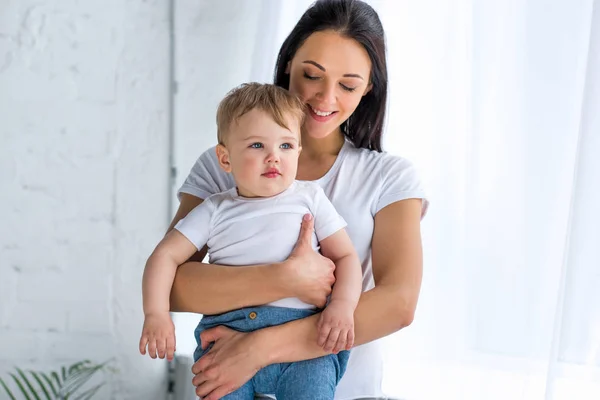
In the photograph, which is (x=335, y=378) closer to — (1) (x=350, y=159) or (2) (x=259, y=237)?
(2) (x=259, y=237)

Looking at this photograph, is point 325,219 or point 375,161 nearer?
point 325,219

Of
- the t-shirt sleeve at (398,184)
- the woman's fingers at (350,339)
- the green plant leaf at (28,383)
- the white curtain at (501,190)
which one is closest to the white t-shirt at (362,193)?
the t-shirt sleeve at (398,184)

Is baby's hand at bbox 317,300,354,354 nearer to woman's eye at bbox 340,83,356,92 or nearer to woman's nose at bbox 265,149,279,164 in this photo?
woman's nose at bbox 265,149,279,164

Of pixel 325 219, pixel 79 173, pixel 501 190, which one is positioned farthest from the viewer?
pixel 79 173

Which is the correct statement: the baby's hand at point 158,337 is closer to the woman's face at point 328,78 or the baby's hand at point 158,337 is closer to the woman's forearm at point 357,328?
the woman's forearm at point 357,328

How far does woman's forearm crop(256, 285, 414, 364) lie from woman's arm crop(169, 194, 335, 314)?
2.4 inches

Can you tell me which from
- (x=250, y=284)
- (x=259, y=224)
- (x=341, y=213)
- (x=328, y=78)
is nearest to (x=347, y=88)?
(x=328, y=78)

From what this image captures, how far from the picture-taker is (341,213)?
1.71 metres

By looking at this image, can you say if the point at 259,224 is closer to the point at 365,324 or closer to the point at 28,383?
the point at 365,324

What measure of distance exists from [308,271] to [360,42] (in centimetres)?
54

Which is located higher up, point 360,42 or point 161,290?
point 360,42

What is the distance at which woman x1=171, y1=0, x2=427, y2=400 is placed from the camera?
150cm

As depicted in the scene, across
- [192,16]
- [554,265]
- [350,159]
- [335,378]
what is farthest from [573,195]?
[192,16]

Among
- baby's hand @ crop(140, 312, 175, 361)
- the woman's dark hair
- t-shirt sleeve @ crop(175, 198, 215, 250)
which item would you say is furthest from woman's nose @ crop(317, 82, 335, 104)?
baby's hand @ crop(140, 312, 175, 361)
